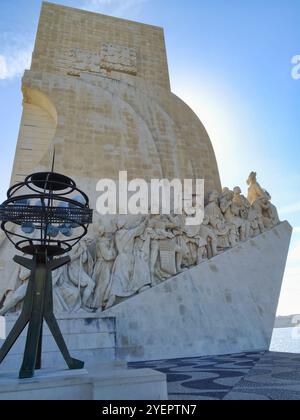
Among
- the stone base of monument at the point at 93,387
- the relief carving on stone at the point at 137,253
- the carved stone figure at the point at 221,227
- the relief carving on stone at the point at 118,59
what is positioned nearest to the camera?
the stone base of monument at the point at 93,387

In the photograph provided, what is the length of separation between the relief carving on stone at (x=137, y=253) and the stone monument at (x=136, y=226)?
0.02 metres

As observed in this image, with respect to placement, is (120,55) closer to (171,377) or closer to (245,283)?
(245,283)

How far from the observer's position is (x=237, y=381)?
3225 millimetres

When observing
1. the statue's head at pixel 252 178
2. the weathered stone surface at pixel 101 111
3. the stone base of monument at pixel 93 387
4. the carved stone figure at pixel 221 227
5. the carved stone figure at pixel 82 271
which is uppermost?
the weathered stone surface at pixel 101 111

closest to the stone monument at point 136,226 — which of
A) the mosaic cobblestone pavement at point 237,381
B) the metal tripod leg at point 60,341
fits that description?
the mosaic cobblestone pavement at point 237,381

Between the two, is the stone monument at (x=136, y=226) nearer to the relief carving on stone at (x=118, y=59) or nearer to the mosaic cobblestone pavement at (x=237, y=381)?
the relief carving on stone at (x=118, y=59)

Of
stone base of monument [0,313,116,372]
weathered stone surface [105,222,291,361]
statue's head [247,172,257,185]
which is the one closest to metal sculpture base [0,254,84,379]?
stone base of monument [0,313,116,372]

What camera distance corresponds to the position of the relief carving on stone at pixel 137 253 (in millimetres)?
5828

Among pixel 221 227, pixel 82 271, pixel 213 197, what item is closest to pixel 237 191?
pixel 213 197

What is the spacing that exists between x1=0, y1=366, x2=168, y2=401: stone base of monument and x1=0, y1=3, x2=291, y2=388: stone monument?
117 inches

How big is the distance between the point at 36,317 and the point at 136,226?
453 cm

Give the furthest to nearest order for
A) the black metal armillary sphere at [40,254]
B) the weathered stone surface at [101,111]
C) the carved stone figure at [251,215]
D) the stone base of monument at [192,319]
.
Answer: the weathered stone surface at [101,111] → the carved stone figure at [251,215] → the stone base of monument at [192,319] → the black metal armillary sphere at [40,254]

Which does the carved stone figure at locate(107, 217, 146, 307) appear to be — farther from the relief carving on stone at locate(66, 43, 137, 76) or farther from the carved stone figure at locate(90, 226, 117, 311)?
the relief carving on stone at locate(66, 43, 137, 76)
